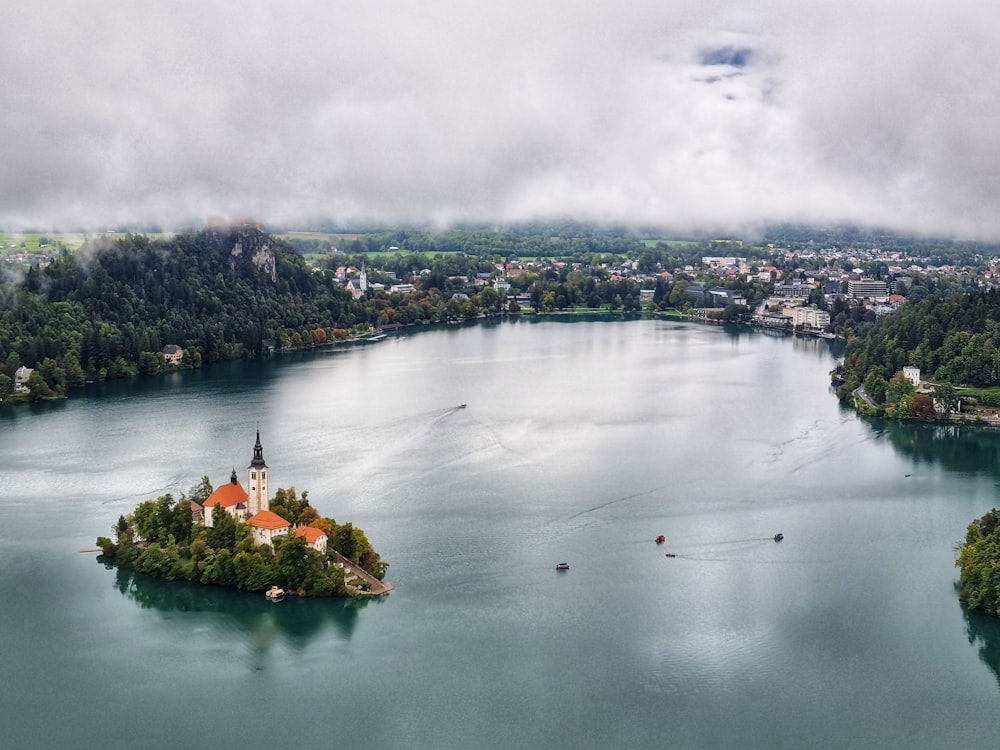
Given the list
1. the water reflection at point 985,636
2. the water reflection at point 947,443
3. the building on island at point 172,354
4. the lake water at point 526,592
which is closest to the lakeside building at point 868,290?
the water reflection at point 947,443

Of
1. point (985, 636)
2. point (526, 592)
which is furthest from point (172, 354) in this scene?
point (985, 636)

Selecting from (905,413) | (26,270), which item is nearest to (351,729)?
(905,413)

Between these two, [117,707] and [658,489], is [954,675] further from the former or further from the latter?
[117,707]

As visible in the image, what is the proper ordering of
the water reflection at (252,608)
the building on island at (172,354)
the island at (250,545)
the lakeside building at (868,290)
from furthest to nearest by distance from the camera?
the lakeside building at (868,290) → the building on island at (172,354) → the island at (250,545) → the water reflection at (252,608)

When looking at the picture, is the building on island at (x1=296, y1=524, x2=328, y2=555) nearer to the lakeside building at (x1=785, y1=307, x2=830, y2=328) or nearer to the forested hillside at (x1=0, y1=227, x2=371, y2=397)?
the forested hillside at (x1=0, y1=227, x2=371, y2=397)

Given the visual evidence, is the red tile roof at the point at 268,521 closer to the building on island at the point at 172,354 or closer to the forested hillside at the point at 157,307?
the forested hillside at the point at 157,307

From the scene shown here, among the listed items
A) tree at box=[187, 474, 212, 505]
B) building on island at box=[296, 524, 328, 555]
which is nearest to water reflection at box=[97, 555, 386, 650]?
building on island at box=[296, 524, 328, 555]

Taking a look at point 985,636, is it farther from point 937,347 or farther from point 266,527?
point 937,347

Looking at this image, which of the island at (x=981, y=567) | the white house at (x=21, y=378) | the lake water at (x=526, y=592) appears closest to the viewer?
the lake water at (x=526, y=592)

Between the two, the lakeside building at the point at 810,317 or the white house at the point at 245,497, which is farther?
the lakeside building at the point at 810,317
